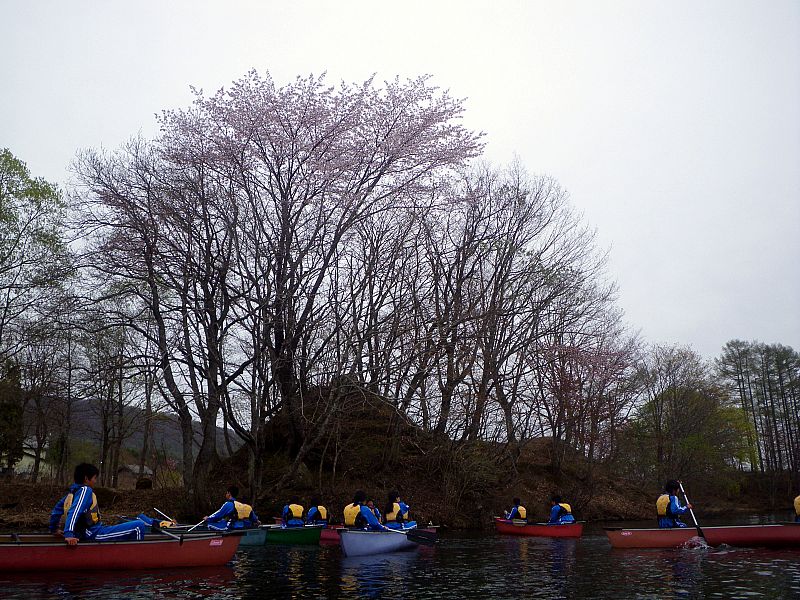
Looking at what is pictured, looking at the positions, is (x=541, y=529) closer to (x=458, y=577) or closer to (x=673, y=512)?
(x=673, y=512)

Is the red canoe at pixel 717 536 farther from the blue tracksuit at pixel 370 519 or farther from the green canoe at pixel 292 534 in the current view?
the green canoe at pixel 292 534

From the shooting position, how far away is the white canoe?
50.7 feet

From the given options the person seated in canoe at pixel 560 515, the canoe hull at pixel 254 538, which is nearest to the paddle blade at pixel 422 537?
the canoe hull at pixel 254 538

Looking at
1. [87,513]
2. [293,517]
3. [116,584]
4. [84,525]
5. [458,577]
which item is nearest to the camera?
[116,584]

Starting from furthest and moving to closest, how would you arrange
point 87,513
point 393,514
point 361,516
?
point 393,514 < point 361,516 < point 87,513

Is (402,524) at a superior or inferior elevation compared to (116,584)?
superior

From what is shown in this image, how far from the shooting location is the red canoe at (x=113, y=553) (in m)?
11.7

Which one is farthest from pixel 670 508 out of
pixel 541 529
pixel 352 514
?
pixel 352 514

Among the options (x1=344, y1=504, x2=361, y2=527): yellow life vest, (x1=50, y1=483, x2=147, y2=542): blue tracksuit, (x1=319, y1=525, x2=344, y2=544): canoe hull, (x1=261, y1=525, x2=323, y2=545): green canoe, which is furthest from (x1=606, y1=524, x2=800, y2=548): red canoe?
(x1=50, y1=483, x2=147, y2=542): blue tracksuit

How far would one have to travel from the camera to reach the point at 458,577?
1266 centimetres

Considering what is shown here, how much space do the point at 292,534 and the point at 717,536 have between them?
1140 cm

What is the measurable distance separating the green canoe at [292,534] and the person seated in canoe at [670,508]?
30.9ft

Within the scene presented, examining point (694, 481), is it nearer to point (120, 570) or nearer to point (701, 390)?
point (701, 390)

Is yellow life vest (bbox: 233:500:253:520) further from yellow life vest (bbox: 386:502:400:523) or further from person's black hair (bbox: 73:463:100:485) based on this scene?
person's black hair (bbox: 73:463:100:485)
